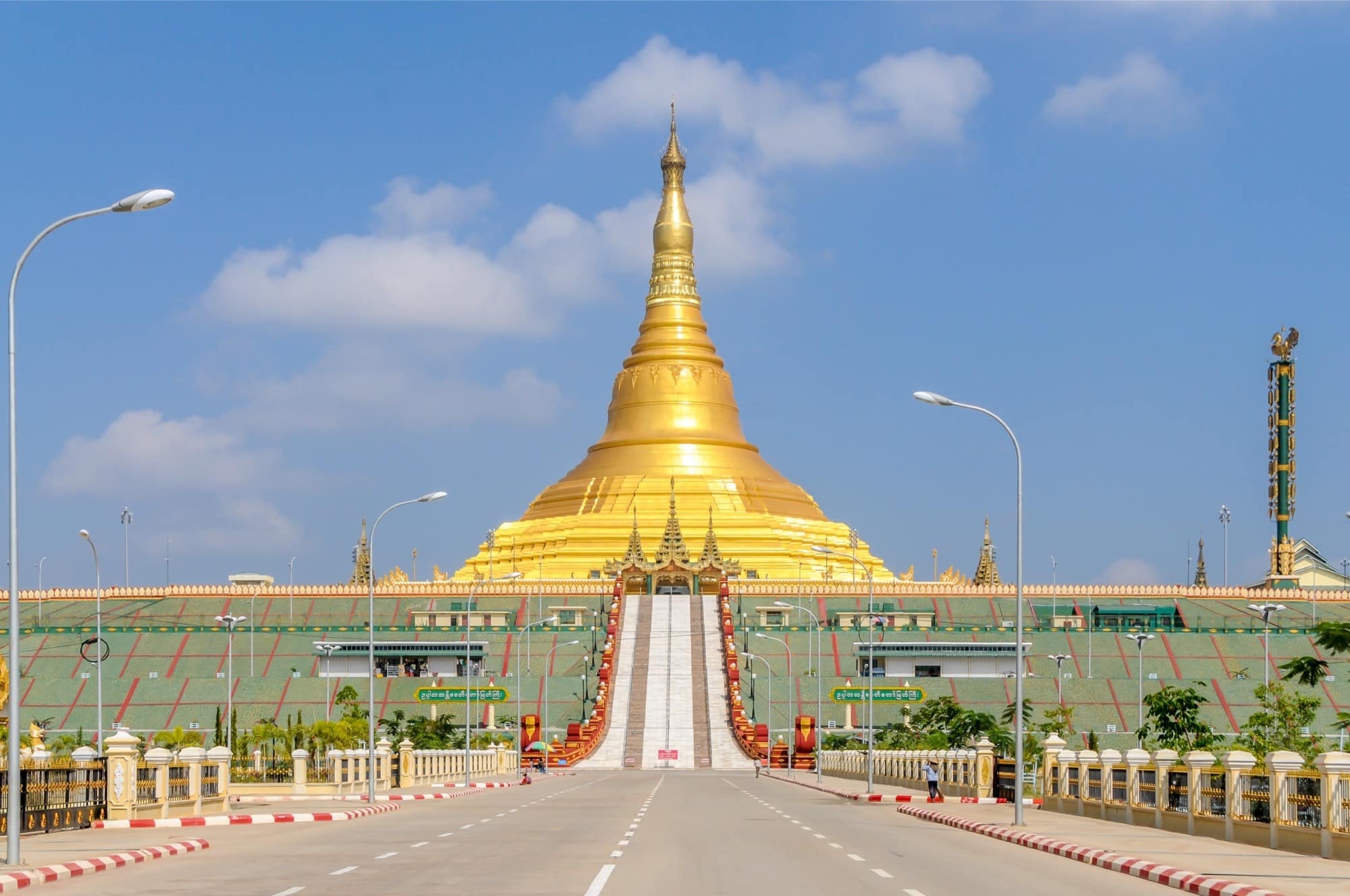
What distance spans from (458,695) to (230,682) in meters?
10.9

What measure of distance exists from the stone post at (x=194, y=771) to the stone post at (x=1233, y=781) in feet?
64.0

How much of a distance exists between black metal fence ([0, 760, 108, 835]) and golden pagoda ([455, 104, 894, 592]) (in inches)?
3008

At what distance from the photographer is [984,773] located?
49062 millimetres

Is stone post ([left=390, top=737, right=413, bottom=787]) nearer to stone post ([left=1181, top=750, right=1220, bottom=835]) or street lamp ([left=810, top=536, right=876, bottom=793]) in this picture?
Result: street lamp ([left=810, top=536, right=876, bottom=793])

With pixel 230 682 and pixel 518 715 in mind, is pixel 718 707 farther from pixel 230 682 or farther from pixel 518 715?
pixel 230 682

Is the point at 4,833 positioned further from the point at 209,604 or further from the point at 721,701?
the point at 209,604

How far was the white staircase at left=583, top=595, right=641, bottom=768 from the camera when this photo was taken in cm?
7669

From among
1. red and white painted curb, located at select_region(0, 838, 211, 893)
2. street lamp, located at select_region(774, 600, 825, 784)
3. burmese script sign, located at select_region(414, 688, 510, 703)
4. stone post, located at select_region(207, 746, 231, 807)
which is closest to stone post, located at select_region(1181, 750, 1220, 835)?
red and white painted curb, located at select_region(0, 838, 211, 893)

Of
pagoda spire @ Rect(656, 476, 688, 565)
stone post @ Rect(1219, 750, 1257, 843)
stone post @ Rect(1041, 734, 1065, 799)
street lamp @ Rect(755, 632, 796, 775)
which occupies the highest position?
pagoda spire @ Rect(656, 476, 688, 565)

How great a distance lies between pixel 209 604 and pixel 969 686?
43778 mm

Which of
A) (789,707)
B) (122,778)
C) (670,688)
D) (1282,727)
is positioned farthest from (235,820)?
(670,688)

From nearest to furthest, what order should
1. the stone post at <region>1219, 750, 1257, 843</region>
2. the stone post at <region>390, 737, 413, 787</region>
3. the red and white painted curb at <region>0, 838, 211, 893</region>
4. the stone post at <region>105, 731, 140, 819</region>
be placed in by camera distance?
the red and white painted curb at <region>0, 838, 211, 893</region> < the stone post at <region>1219, 750, 1257, 843</region> < the stone post at <region>105, 731, 140, 819</region> < the stone post at <region>390, 737, 413, 787</region>

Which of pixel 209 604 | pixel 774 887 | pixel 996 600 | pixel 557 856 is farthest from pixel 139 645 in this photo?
pixel 774 887

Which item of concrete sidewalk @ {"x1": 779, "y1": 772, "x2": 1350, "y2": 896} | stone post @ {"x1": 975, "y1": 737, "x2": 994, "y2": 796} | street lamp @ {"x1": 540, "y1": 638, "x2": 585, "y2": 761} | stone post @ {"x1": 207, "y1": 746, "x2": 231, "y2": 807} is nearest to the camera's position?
concrete sidewalk @ {"x1": 779, "y1": 772, "x2": 1350, "y2": 896}
